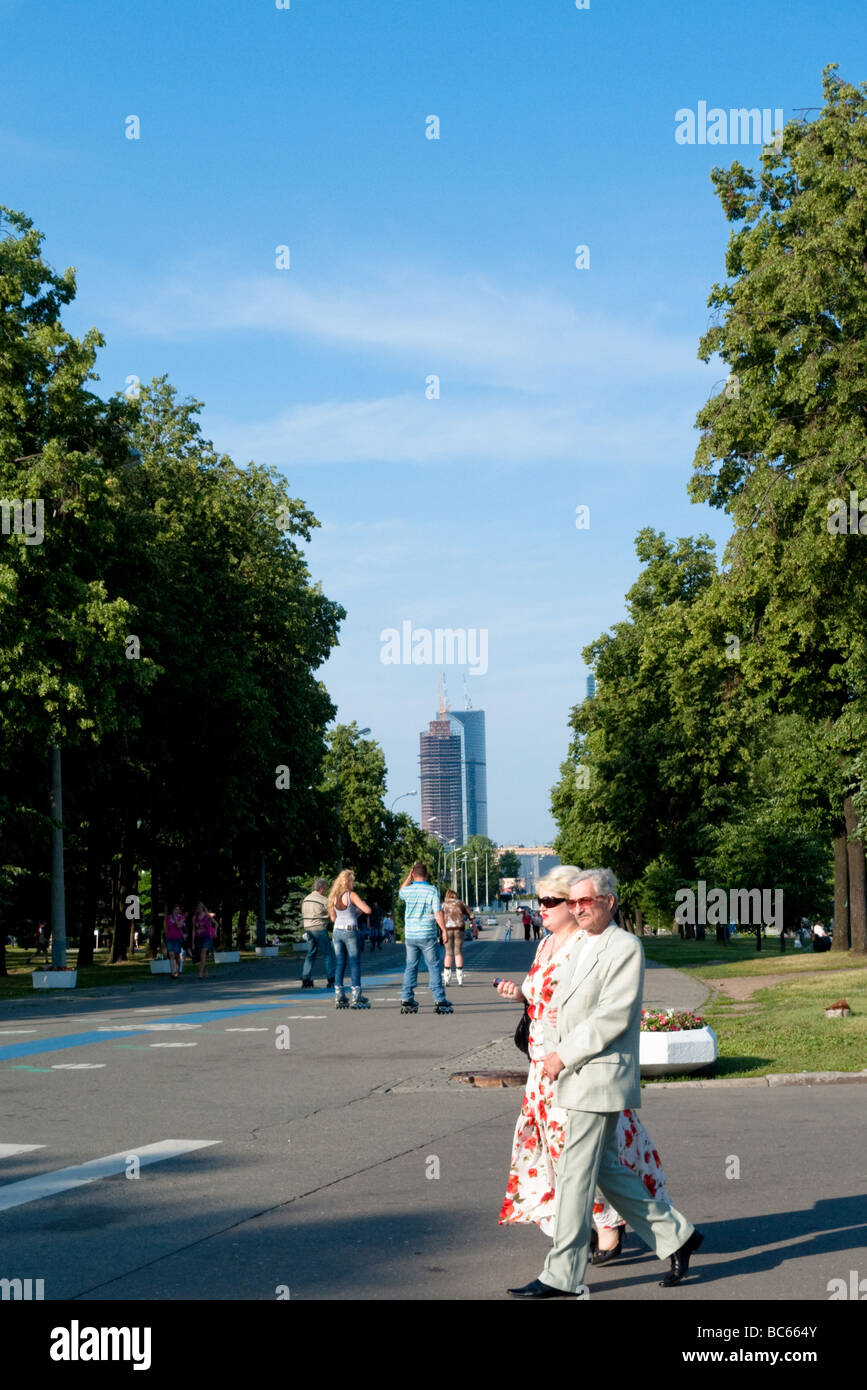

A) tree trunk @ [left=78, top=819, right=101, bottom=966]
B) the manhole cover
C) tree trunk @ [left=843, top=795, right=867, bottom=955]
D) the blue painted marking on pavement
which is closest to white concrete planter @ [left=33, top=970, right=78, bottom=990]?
the blue painted marking on pavement

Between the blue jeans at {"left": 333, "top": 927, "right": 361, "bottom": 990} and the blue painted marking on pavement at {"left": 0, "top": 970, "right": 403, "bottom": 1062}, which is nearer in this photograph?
the blue painted marking on pavement at {"left": 0, "top": 970, "right": 403, "bottom": 1062}

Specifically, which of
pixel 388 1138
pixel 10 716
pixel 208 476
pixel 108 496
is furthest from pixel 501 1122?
pixel 208 476

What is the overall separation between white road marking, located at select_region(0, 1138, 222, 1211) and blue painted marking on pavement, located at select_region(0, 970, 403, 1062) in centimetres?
623

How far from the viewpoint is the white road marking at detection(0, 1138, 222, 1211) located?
7.67 meters

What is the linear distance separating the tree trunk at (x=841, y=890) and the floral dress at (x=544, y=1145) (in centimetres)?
3139

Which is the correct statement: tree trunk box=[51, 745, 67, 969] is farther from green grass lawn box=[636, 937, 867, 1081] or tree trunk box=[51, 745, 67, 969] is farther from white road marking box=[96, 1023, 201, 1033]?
green grass lawn box=[636, 937, 867, 1081]

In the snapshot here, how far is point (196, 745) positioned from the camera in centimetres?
4322

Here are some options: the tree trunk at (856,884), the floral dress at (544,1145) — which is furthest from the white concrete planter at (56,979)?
the floral dress at (544,1145)

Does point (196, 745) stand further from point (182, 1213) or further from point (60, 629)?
point (182, 1213)

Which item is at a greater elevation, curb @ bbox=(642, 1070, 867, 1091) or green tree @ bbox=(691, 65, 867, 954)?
green tree @ bbox=(691, 65, 867, 954)

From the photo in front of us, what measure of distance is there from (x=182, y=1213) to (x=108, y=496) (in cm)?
2655

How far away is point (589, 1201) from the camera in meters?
5.42

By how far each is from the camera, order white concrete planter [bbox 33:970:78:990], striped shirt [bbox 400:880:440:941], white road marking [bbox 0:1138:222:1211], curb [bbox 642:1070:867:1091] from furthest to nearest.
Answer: white concrete planter [bbox 33:970:78:990] < striped shirt [bbox 400:880:440:941] < curb [bbox 642:1070:867:1091] < white road marking [bbox 0:1138:222:1211]

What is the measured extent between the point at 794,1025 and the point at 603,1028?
11.7 metres
